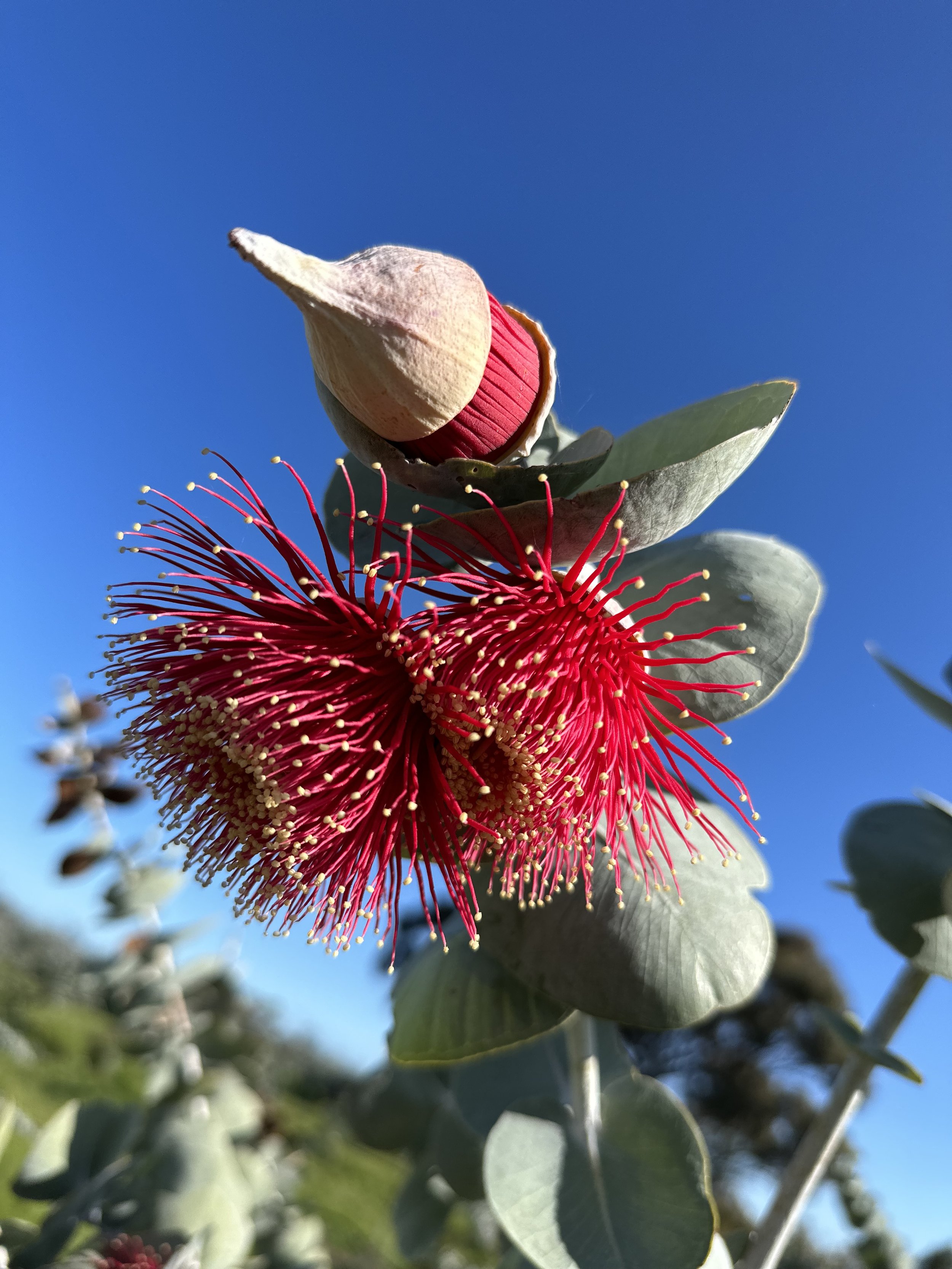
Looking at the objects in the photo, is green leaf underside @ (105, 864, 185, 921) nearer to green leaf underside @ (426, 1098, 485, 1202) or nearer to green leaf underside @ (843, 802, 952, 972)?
green leaf underside @ (426, 1098, 485, 1202)

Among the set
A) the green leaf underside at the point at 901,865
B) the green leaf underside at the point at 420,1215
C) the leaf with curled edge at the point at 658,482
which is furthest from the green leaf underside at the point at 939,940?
the green leaf underside at the point at 420,1215

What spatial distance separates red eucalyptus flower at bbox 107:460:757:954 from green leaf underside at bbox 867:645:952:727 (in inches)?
16.8

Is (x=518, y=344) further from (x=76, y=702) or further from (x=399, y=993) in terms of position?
(x=76, y=702)

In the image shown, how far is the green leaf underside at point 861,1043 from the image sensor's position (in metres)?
0.88

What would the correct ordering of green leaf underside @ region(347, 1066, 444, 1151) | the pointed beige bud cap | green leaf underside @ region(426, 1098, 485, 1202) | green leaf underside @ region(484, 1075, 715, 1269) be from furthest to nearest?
1. green leaf underside @ region(347, 1066, 444, 1151)
2. green leaf underside @ region(426, 1098, 485, 1202)
3. green leaf underside @ region(484, 1075, 715, 1269)
4. the pointed beige bud cap

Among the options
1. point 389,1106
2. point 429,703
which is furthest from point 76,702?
point 429,703

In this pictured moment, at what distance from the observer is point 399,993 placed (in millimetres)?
925

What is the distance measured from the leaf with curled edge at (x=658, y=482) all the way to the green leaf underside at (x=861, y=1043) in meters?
0.62

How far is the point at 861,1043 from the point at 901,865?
0.21 m

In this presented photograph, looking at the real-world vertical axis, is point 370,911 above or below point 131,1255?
above

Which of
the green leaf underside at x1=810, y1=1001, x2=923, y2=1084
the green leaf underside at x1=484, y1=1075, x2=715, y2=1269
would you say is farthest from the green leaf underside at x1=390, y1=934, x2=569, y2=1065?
the green leaf underside at x1=810, y1=1001, x2=923, y2=1084

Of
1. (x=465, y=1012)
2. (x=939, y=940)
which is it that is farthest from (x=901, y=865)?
(x=465, y=1012)

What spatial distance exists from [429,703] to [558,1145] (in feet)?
1.57

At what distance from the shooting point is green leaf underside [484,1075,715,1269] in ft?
2.38
